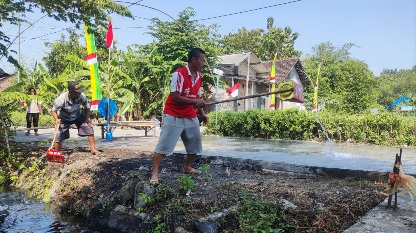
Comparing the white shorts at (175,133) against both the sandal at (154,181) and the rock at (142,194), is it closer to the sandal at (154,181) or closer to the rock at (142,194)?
the sandal at (154,181)

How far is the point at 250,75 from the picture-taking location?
94.8 feet

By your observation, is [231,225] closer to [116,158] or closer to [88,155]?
[116,158]

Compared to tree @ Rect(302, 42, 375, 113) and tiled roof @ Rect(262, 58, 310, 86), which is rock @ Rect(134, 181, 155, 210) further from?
tiled roof @ Rect(262, 58, 310, 86)

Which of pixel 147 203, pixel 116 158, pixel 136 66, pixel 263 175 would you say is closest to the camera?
pixel 147 203

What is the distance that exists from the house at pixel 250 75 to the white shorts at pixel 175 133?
20.4 meters

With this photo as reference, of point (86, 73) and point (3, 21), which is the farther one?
point (86, 73)

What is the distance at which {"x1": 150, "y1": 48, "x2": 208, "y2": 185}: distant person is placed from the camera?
185 inches

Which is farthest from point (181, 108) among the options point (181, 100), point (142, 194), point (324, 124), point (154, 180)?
point (324, 124)

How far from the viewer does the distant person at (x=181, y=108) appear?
4688 millimetres

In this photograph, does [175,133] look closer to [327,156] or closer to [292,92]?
[292,92]

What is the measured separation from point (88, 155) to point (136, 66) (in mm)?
13252

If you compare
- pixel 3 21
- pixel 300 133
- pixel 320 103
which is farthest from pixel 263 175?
pixel 320 103

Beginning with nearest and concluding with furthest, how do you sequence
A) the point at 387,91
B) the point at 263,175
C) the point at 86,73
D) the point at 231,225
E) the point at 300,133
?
1. the point at 231,225
2. the point at 263,175
3. the point at 300,133
4. the point at 86,73
5. the point at 387,91

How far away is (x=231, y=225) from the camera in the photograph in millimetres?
3488
